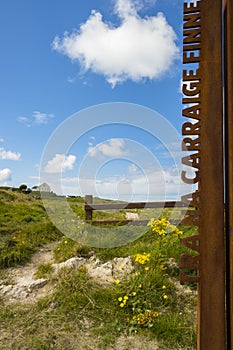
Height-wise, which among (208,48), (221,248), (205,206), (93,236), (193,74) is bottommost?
(93,236)

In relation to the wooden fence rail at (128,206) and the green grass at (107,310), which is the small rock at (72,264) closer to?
the green grass at (107,310)

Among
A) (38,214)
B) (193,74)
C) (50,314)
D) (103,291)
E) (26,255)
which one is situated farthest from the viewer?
(38,214)

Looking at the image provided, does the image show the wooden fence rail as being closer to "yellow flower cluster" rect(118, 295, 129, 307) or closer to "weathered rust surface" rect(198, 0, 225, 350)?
"yellow flower cluster" rect(118, 295, 129, 307)

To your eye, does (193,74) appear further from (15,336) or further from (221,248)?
(15,336)

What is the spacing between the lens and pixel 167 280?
12.2 ft

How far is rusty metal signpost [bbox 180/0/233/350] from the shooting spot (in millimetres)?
1757

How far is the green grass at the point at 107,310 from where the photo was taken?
286cm

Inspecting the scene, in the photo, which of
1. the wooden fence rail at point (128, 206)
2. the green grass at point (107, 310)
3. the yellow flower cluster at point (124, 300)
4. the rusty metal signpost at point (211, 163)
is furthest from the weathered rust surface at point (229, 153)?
the wooden fence rail at point (128, 206)

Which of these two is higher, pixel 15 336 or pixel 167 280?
pixel 167 280

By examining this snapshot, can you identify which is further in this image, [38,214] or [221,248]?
[38,214]

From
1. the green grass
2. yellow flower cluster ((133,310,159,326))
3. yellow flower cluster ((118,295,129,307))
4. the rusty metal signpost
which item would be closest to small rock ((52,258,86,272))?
the green grass

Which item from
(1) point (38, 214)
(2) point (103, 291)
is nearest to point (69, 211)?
(1) point (38, 214)

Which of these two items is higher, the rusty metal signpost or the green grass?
the rusty metal signpost

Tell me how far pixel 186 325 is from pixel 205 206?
1.79 meters
